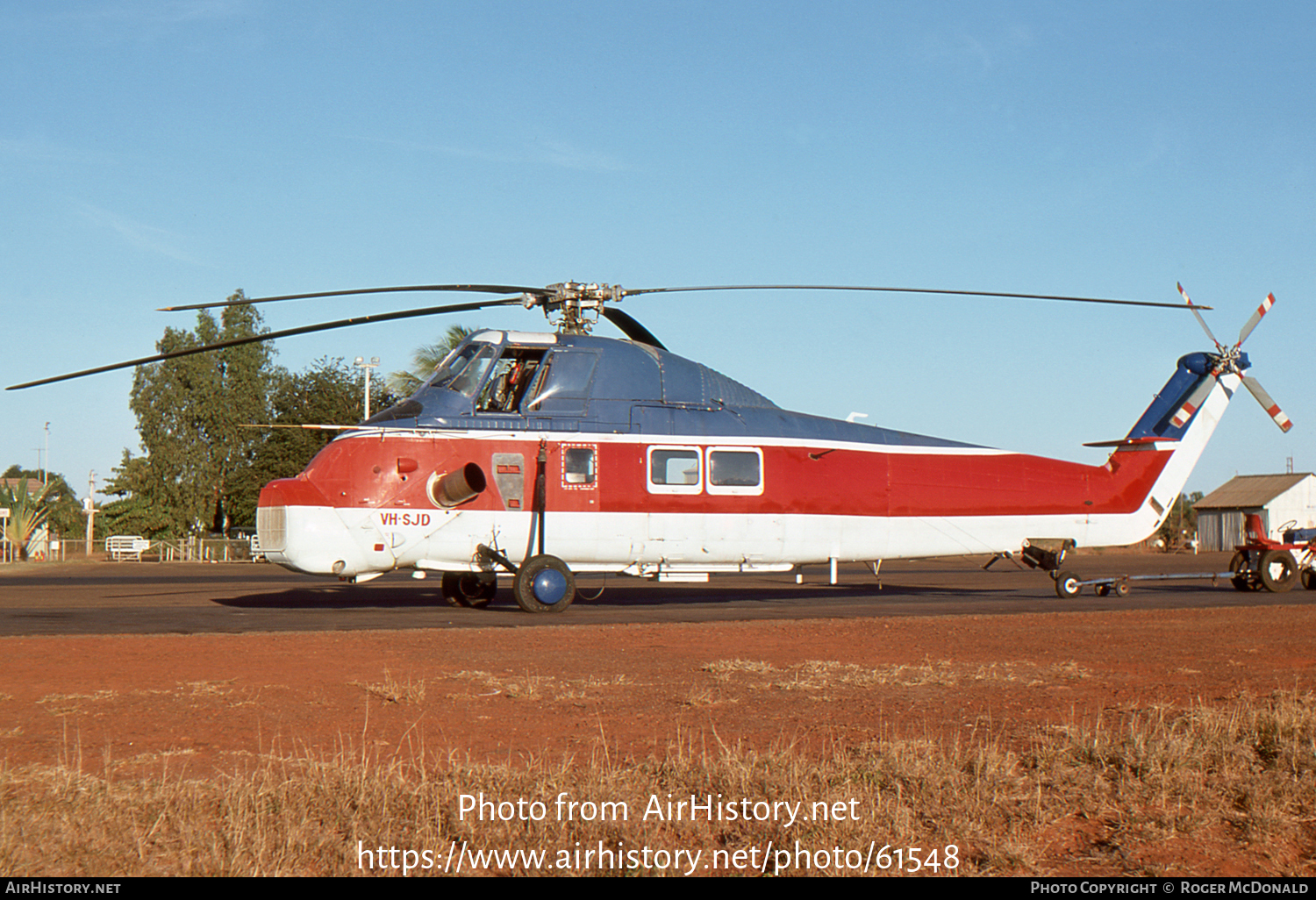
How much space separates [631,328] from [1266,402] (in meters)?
15.8

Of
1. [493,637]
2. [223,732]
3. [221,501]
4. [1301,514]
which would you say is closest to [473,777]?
[223,732]

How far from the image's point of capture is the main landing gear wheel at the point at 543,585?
60.8 feet

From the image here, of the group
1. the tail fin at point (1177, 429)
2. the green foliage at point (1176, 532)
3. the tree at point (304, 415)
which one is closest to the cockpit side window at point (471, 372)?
the tail fin at point (1177, 429)

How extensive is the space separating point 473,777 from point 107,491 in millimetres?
78316

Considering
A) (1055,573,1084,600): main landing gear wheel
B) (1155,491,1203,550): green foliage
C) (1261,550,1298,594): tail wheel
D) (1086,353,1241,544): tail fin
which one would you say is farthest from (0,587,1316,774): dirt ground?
(1155,491,1203,550): green foliage

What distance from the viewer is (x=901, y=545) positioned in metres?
21.8

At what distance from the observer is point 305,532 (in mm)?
17891

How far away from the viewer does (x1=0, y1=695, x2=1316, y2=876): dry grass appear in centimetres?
496

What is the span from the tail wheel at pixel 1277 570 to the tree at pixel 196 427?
56.1 m

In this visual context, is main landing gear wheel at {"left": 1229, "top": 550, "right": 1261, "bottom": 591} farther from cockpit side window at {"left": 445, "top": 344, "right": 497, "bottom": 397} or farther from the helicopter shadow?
cockpit side window at {"left": 445, "top": 344, "right": 497, "bottom": 397}

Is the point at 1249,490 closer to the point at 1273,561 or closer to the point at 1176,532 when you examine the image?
the point at 1176,532

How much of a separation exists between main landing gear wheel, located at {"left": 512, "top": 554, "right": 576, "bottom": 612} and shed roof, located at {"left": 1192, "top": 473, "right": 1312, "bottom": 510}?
76495 millimetres

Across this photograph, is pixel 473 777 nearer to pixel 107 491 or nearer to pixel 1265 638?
pixel 1265 638

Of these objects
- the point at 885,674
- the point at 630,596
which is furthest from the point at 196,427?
the point at 885,674
